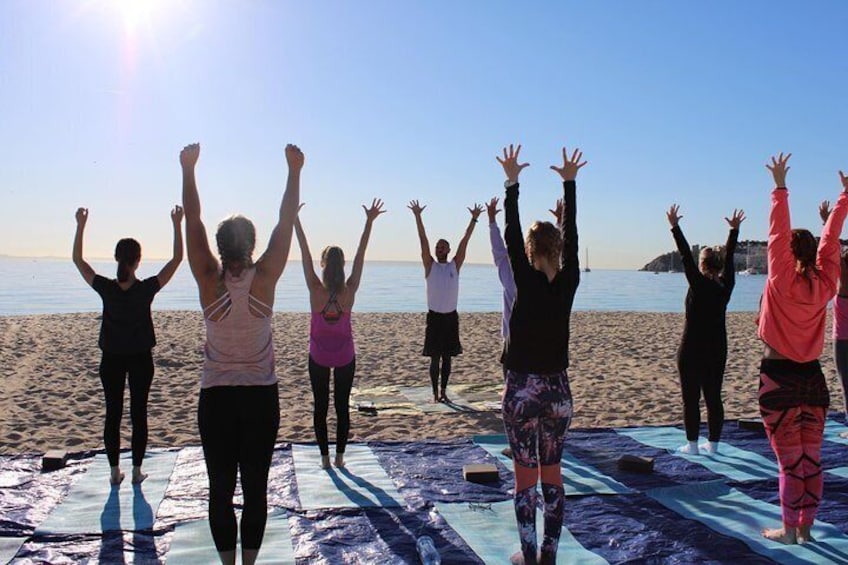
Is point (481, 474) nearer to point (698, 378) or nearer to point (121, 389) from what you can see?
point (698, 378)

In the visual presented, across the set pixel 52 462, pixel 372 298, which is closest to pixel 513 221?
pixel 52 462

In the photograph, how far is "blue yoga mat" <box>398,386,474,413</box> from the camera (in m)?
8.84

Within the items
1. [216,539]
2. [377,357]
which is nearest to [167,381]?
[377,357]

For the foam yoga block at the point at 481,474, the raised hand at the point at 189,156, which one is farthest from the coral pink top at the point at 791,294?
the raised hand at the point at 189,156

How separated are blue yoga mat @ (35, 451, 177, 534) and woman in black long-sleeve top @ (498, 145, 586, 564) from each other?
8.33ft

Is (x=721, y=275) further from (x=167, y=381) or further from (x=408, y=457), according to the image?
(x=167, y=381)

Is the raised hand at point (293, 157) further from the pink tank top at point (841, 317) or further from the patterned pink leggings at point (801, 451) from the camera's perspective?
the pink tank top at point (841, 317)

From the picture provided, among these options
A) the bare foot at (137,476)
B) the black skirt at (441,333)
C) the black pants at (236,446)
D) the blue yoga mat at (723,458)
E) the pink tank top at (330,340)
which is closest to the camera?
the black pants at (236,446)

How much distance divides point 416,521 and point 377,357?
10003mm

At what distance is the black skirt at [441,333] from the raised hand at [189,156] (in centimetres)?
567

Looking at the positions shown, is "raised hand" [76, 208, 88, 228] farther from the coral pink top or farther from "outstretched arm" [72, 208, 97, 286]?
the coral pink top

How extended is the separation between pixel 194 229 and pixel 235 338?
56 centimetres

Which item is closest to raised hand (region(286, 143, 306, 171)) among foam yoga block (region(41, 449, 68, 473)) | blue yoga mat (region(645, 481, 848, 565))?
blue yoga mat (region(645, 481, 848, 565))

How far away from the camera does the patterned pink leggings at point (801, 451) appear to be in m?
3.96
